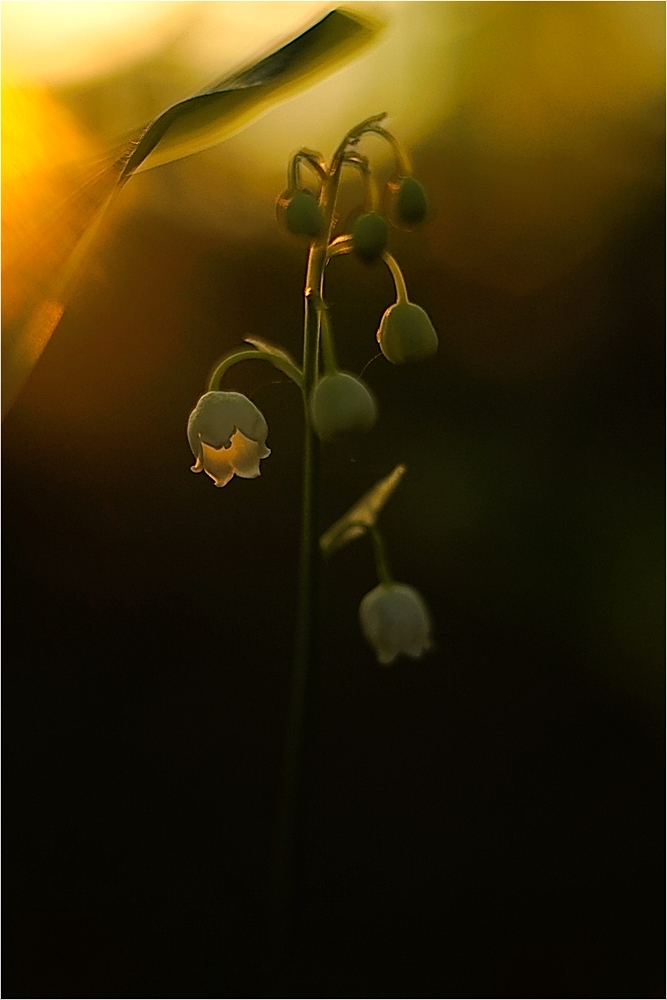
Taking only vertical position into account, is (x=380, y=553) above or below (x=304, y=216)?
below

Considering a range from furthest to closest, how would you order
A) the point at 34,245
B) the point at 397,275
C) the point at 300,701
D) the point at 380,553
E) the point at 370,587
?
the point at 370,587 → the point at 380,553 → the point at 397,275 → the point at 300,701 → the point at 34,245

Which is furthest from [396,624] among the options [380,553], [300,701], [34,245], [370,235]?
[34,245]

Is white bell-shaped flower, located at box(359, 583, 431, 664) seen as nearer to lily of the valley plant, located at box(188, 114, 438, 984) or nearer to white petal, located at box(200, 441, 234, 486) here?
lily of the valley plant, located at box(188, 114, 438, 984)

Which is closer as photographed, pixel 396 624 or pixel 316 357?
pixel 316 357

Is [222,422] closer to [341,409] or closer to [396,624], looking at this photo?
[341,409]

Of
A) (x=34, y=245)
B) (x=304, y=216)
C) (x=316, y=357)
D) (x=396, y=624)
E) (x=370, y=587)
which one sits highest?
(x=370, y=587)

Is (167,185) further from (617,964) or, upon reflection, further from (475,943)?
(617,964)
